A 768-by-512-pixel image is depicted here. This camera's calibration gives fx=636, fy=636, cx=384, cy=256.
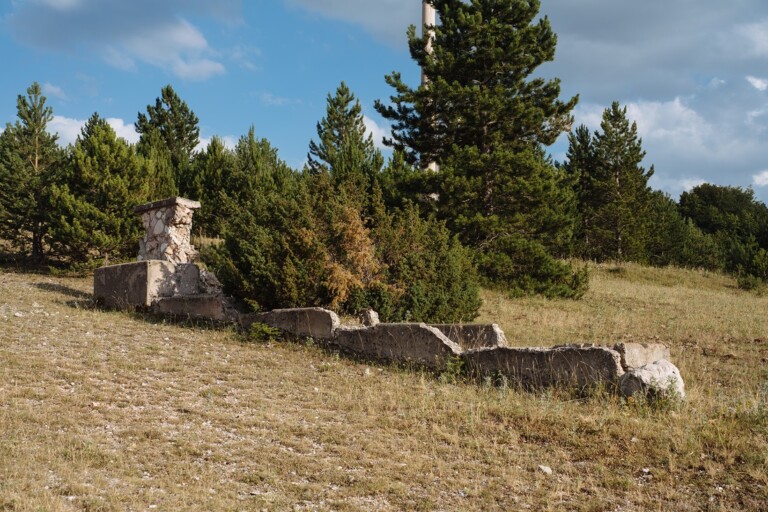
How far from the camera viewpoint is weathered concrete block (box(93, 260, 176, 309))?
13.6m

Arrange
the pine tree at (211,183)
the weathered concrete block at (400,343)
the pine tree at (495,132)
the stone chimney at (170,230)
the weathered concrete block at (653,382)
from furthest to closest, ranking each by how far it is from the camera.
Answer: the pine tree at (211,183), the pine tree at (495,132), the stone chimney at (170,230), the weathered concrete block at (400,343), the weathered concrete block at (653,382)

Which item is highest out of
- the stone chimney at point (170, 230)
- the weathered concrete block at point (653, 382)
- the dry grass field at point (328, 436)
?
the stone chimney at point (170, 230)

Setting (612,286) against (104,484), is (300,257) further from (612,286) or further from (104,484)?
(612,286)

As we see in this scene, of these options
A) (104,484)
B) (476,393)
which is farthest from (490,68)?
(104,484)

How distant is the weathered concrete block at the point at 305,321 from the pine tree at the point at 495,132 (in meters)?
9.40

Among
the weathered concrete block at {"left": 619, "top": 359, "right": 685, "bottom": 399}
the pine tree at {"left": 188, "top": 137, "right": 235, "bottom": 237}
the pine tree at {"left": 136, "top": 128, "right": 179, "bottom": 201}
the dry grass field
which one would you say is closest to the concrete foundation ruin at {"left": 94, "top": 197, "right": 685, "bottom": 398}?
the weathered concrete block at {"left": 619, "top": 359, "right": 685, "bottom": 399}

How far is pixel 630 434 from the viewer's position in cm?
596

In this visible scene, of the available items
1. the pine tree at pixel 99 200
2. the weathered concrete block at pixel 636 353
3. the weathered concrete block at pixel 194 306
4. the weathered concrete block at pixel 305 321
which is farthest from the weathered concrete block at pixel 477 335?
the pine tree at pixel 99 200

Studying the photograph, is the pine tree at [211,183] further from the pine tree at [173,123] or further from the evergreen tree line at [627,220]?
the evergreen tree line at [627,220]

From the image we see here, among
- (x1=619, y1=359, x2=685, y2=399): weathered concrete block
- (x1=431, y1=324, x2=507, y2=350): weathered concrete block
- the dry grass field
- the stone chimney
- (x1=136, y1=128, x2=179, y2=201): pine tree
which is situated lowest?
the dry grass field

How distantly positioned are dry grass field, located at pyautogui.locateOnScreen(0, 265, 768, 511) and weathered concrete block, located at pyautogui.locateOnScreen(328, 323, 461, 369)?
351 millimetres

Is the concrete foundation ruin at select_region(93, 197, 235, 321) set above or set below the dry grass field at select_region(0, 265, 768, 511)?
above

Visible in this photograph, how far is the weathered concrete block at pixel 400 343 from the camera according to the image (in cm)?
894

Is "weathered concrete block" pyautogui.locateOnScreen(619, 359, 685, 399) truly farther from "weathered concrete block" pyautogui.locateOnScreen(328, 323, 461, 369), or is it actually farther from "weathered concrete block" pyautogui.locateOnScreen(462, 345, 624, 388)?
"weathered concrete block" pyautogui.locateOnScreen(328, 323, 461, 369)
